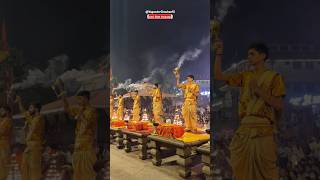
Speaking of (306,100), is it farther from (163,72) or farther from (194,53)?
(163,72)

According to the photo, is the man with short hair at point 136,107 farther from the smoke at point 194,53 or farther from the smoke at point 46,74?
the smoke at point 46,74

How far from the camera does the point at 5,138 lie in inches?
172

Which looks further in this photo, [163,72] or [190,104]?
[163,72]

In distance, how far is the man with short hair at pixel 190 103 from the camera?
9.04m

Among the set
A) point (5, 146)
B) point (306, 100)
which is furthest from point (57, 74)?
point (306, 100)

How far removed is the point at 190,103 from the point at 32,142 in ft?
17.3

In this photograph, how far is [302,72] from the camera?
4.00 metres

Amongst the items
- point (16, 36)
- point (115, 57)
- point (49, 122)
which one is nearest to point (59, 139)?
point (49, 122)

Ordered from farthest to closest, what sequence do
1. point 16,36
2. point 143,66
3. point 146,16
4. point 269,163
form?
point 143,66 < point 146,16 < point 16,36 < point 269,163

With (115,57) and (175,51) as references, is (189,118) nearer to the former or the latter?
(175,51)

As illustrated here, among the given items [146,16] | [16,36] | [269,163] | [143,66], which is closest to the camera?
[269,163]

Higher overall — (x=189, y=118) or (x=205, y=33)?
(x=205, y=33)

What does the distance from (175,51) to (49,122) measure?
561 centimetres

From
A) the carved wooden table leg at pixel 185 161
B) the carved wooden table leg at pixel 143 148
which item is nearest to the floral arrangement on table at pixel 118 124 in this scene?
the carved wooden table leg at pixel 143 148
